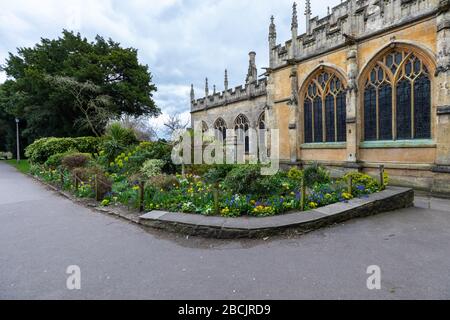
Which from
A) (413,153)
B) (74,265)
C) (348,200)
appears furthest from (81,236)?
(413,153)

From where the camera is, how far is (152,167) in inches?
419

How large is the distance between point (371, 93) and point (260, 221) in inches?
364

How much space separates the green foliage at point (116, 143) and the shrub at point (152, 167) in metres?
3.91

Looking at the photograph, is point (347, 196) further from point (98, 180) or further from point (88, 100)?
point (88, 100)

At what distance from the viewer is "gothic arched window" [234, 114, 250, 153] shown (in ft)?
64.9

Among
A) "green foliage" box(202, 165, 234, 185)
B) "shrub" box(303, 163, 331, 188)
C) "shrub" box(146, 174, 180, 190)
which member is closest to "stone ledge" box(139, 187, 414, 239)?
"shrub" box(146, 174, 180, 190)

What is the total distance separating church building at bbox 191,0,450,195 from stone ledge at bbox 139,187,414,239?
498cm

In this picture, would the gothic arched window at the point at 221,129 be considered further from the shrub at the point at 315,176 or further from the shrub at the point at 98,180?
the shrub at the point at 315,176

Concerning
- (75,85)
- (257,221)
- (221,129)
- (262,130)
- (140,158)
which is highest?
(75,85)

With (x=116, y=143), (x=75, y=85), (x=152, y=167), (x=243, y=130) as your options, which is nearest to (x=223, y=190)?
(x=152, y=167)

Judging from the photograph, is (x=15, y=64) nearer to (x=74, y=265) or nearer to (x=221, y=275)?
(x=74, y=265)

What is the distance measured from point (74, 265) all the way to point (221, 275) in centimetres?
233

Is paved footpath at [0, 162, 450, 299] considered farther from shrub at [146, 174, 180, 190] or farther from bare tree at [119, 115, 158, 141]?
bare tree at [119, 115, 158, 141]

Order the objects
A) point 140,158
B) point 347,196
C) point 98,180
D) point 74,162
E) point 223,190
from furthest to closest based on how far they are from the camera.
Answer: point 74,162, point 140,158, point 98,180, point 223,190, point 347,196
